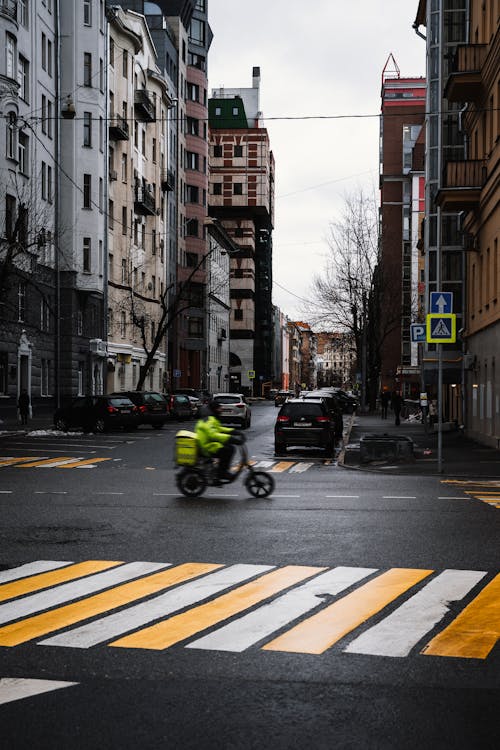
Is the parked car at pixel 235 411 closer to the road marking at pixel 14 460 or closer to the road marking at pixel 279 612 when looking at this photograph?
the road marking at pixel 14 460

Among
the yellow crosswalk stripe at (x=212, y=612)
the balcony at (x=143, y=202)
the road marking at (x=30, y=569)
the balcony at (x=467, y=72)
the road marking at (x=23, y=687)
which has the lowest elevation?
the road marking at (x=30, y=569)

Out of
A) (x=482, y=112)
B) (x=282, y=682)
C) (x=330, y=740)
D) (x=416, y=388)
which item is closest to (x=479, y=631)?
(x=282, y=682)

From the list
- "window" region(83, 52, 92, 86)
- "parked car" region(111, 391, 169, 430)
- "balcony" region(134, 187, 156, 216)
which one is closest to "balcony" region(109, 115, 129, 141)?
"window" region(83, 52, 92, 86)

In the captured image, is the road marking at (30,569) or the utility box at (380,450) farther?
the utility box at (380,450)

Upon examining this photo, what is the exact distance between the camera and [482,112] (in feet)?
112

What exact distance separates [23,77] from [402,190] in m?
83.2

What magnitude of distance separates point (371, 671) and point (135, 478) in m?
14.5

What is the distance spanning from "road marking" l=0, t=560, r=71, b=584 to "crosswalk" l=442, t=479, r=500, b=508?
7.52m

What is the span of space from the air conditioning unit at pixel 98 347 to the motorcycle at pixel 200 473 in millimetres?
39735

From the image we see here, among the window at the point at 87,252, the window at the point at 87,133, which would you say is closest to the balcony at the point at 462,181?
the window at the point at 87,252

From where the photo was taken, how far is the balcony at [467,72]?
106ft

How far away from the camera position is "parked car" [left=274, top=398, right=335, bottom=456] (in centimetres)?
2827

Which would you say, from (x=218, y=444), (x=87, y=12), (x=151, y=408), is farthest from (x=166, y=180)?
(x=218, y=444)

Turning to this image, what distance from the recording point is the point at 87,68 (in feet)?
179
